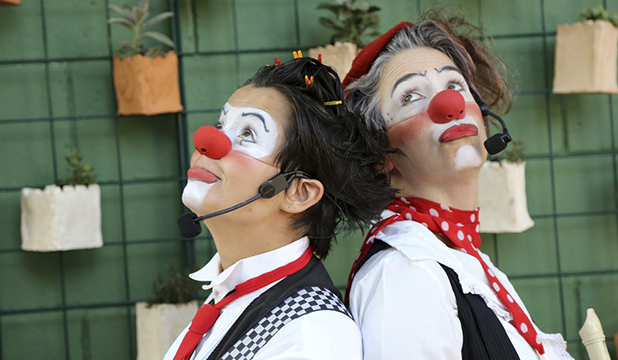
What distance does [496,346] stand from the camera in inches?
39.1

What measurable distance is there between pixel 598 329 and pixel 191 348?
26.7 inches

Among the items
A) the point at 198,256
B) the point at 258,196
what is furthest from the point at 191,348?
the point at 198,256

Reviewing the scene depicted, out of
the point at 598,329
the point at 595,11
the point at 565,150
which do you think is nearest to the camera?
the point at 598,329

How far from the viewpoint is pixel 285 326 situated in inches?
36.2

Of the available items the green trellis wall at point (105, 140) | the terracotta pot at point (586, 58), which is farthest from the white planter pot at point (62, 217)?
the terracotta pot at point (586, 58)

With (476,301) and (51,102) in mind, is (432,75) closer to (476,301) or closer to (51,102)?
(476,301)

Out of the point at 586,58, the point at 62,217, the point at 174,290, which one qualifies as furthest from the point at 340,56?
the point at 62,217

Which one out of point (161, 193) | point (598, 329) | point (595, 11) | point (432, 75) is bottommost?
point (598, 329)

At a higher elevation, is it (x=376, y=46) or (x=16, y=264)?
(x=376, y=46)

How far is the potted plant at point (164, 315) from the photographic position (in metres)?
2.13

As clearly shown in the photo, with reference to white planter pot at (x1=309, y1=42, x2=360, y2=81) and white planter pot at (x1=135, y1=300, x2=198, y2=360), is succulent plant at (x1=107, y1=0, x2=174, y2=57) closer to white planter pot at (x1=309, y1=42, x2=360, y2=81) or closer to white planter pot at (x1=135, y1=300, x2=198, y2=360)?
white planter pot at (x1=309, y1=42, x2=360, y2=81)

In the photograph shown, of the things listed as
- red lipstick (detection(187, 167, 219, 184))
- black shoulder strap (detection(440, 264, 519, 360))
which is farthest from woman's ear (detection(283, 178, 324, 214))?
black shoulder strap (detection(440, 264, 519, 360))

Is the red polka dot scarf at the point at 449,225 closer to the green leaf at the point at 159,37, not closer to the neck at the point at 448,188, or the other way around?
the neck at the point at 448,188

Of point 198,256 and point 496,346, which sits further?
point 198,256
